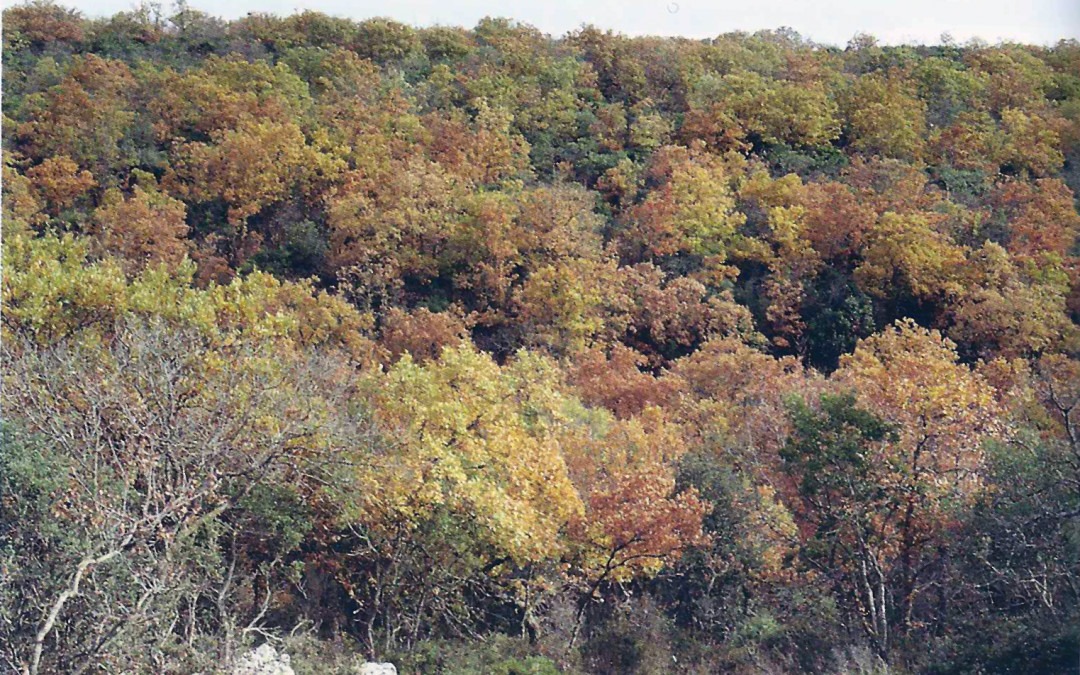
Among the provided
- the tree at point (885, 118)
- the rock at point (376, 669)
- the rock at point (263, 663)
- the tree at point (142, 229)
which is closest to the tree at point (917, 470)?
the rock at point (376, 669)

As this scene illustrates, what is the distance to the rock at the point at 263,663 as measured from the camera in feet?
34.8

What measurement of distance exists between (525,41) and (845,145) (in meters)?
12.3

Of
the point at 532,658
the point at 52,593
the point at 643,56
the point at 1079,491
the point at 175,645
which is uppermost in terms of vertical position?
the point at 643,56

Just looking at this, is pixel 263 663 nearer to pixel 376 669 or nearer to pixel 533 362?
pixel 376 669

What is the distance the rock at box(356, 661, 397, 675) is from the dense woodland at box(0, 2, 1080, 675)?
331 millimetres

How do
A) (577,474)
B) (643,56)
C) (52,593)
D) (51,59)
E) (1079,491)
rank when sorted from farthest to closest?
1. (643,56)
2. (51,59)
3. (577,474)
4. (1079,491)
5. (52,593)

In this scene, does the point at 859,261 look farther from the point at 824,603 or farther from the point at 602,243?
the point at 824,603

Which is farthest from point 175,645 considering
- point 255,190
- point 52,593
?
point 255,190

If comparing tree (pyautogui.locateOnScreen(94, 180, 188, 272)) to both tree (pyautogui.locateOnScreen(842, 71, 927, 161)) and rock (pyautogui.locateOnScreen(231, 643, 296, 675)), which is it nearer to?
rock (pyautogui.locateOnScreen(231, 643, 296, 675))

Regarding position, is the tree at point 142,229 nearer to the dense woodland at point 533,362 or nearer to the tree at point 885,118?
the dense woodland at point 533,362

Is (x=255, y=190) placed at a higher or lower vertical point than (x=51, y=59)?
lower

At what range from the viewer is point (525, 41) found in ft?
132

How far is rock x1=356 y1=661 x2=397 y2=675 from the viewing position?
11532 millimetres

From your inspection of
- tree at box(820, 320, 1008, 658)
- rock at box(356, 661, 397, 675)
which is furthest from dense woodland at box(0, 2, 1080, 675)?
rock at box(356, 661, 397, 675)
